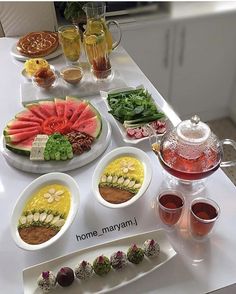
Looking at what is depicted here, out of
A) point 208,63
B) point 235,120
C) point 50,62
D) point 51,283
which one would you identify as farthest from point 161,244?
point 235,120

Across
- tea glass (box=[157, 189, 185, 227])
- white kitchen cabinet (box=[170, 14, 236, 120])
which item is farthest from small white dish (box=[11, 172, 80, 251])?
white kitchen cabinet (box=[170, 14, 236, 120])

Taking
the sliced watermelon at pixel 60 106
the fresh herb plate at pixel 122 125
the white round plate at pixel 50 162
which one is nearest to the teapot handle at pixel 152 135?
the fresh herb plate at pixel 122 125

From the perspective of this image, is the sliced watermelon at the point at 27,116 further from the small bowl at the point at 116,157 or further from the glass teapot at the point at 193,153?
the glass teapot at the point at 193,153

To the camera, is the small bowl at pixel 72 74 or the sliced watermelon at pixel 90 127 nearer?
the sliced watermelon at pixel 90 127

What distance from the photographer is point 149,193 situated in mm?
817

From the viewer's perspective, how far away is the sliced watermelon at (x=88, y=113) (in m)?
0.99

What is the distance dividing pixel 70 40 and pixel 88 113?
39 centimetres

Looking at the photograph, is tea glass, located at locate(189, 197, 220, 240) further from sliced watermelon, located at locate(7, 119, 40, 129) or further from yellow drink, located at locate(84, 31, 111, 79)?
yellow drink, located at locate(84, 31, 111, 79)

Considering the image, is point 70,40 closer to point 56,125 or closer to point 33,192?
point 56,125

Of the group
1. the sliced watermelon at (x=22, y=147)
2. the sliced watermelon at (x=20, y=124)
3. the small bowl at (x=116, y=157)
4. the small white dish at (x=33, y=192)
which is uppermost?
the small white dish at (x=33, y=192)

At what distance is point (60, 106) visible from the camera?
1.03 meters

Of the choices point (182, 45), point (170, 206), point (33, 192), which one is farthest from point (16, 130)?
point (182, 45)

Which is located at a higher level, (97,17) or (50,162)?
(97,17)

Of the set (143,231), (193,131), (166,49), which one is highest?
(193,131)
